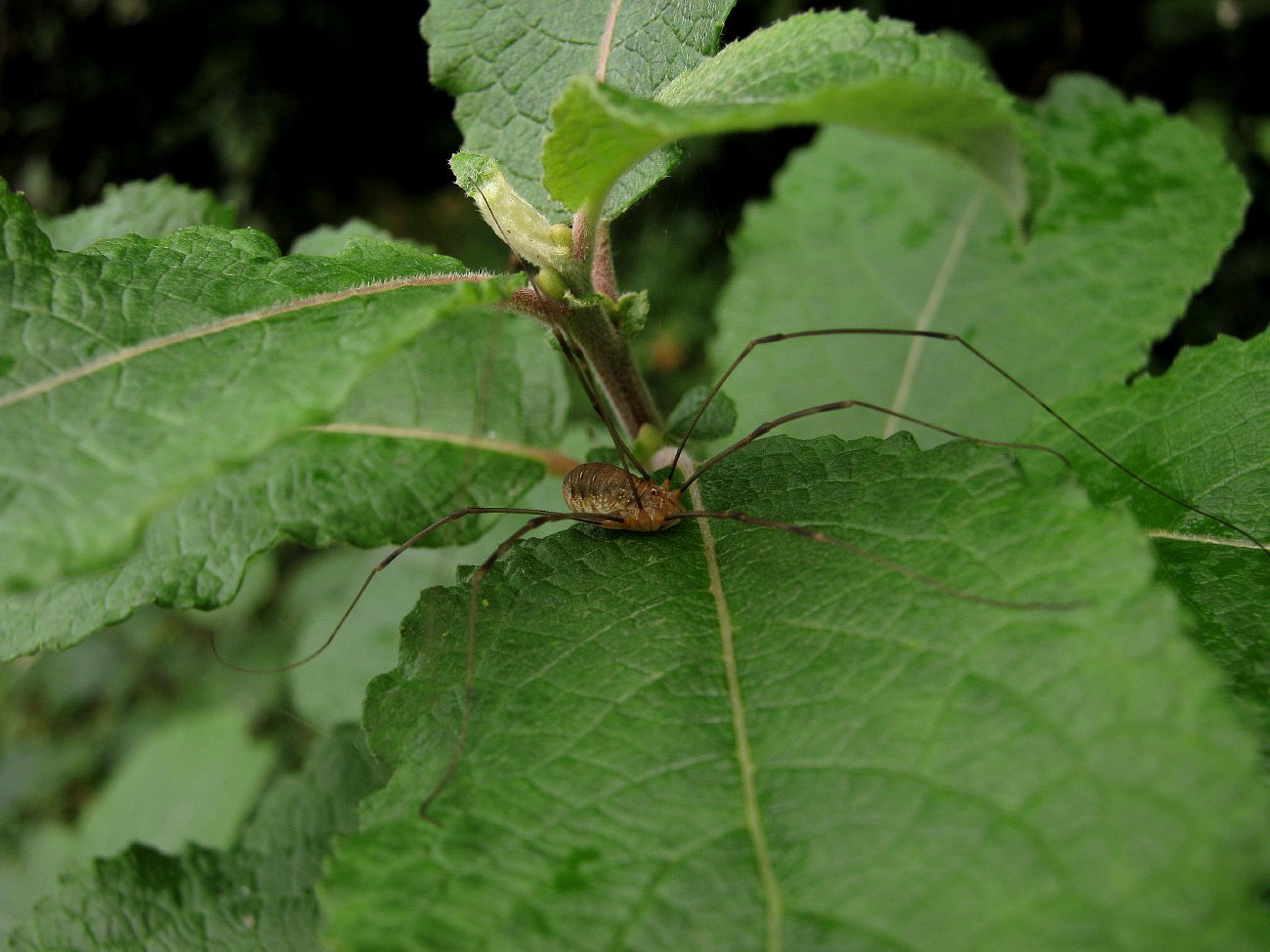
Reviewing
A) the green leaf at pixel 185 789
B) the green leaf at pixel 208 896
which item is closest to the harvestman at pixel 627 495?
the green leaf at pixel 208 896

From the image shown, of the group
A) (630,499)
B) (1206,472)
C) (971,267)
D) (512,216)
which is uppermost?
(971,267)

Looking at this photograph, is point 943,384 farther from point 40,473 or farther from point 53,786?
point 53,786

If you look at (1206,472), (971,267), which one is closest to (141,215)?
(971,267)

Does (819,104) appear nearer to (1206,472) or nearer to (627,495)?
(627,495)

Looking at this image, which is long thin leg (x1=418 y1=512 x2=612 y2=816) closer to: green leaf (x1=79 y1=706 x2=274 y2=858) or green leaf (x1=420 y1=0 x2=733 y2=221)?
green leaf (x1=420 y1=0 x2=733 y2=221)

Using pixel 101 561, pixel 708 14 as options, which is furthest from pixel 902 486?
pixel 101 561

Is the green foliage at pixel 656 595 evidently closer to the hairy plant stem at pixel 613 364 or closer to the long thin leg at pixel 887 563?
the long thin leg at pixel 887 563
